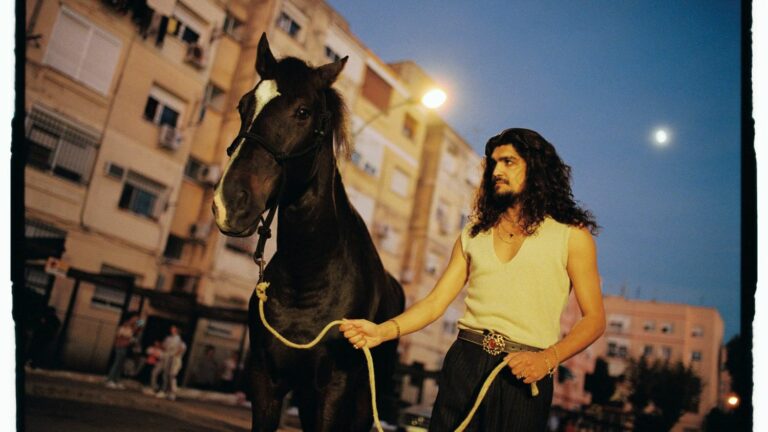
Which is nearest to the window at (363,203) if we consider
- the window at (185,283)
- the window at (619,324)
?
the window at (185,283)

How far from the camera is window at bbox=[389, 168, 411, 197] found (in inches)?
1173

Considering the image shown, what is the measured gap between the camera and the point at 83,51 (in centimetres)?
1641

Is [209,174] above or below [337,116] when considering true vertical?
above

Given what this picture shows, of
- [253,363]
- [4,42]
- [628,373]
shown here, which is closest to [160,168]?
[4,42]

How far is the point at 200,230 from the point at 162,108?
433cm

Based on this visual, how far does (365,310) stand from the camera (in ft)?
10.6

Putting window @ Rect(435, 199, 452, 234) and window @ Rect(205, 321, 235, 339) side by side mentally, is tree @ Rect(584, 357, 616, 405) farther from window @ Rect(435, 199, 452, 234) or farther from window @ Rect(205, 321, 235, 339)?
window @ Rect(205, 321, 235, 339)

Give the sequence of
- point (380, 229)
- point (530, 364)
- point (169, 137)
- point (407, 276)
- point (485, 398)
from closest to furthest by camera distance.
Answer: point (530, 364) < point (485, 398) < point (169, 137) < point (380, 229) < point (407, 276)

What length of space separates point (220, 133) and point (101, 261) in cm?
729

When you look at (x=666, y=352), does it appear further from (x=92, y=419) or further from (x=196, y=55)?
(x=92, y=419)

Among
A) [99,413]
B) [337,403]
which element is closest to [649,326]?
[99,413]

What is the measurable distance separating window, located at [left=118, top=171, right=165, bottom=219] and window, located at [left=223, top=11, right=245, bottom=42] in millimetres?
7086

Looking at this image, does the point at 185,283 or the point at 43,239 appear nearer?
the point at 43,239

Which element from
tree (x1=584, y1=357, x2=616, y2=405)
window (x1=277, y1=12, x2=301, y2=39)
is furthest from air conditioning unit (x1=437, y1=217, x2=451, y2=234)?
tree (x1=584, y1=357, x2=616, y2=405)
